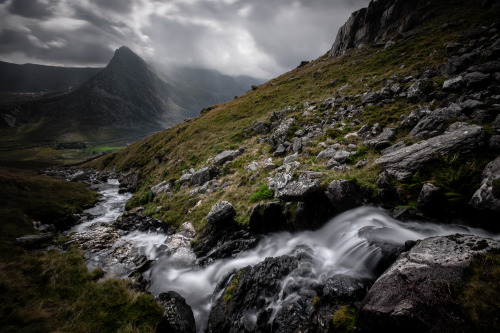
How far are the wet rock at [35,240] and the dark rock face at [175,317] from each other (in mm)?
11995

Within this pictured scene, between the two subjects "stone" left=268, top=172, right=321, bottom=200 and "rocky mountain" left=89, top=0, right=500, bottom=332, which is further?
"stone" left=268, top=172, right=321, bottom=200

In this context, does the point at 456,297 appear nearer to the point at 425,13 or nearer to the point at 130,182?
the point at 130,182

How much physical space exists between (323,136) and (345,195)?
8.85 meters

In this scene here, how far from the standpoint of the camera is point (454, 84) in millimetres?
13797

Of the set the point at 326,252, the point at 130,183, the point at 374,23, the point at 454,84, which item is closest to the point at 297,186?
the point at 326,252

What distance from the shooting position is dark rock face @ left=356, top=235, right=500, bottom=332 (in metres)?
3.89

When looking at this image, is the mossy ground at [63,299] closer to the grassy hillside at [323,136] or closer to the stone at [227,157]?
the grassy hillside at [323,136]

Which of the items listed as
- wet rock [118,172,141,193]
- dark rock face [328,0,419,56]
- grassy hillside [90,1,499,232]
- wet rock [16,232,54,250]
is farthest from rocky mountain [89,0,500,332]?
dark rock face [328,0,419,56]

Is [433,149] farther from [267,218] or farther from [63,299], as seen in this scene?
[63,299]

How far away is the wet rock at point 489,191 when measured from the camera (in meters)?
5.99

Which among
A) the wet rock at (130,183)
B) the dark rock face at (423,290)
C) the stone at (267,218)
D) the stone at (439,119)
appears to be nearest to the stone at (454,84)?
the stone at (439,119)

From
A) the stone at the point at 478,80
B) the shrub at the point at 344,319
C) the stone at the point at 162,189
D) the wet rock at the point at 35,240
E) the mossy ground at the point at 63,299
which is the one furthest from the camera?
the stone at the point at 162,189

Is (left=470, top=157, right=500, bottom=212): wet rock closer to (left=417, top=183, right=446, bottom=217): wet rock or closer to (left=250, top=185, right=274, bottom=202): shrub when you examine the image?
(left=417, top=183, right=446, bottom=217): wet rock

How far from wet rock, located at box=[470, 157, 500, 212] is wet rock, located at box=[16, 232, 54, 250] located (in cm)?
2369
